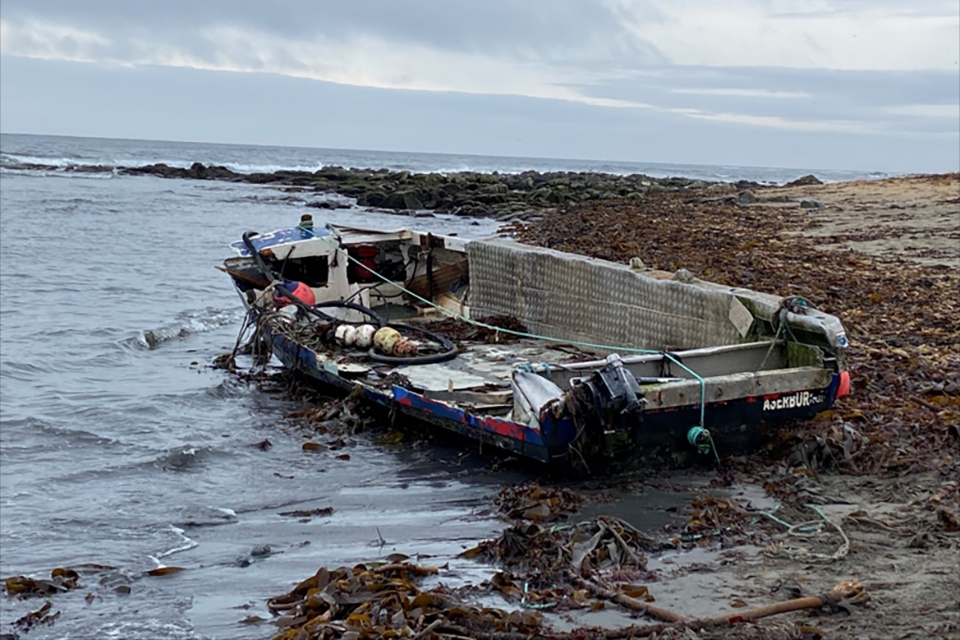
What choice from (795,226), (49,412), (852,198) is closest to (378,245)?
(49,412)

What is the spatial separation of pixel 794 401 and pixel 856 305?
536cm

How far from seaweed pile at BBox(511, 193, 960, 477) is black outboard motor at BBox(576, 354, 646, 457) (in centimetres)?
113

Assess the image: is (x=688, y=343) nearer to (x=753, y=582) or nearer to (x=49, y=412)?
(x=753, y=582)

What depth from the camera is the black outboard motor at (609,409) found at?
6051mm

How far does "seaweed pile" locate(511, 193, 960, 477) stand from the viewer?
21.6 feet

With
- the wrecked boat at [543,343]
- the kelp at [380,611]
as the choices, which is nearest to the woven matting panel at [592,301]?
the wrecked boat at [543,343]

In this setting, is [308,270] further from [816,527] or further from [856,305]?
[816,527]

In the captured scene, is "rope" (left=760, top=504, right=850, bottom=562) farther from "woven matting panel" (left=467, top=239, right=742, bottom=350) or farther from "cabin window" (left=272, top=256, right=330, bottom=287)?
"cabin window" (left=272, top=256, right=330, bottom=287)

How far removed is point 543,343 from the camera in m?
9.69

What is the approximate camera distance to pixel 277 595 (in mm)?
5246

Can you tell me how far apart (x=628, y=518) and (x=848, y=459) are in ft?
5.05

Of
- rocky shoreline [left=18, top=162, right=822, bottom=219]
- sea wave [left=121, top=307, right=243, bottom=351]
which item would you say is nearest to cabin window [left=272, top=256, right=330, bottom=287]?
sea wave [left=121, top=307, right=243, bottom=351]

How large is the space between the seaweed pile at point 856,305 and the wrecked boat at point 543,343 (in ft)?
1.42

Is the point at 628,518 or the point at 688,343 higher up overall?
the point at 688,343
